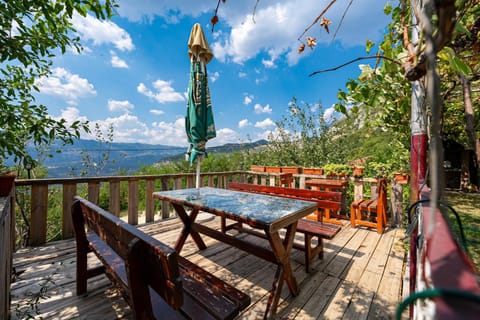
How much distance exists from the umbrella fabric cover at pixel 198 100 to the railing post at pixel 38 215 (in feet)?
7.21

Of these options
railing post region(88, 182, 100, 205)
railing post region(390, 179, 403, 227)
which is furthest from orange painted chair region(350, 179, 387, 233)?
railing post region(88, 182, 100, 205)

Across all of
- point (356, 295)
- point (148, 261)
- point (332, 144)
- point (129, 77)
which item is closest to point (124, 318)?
point (148, 261)

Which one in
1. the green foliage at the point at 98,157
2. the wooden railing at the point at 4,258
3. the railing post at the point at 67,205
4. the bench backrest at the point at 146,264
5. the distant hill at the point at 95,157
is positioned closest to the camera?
the bench backrest at the point at 146,264

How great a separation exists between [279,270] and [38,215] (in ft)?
11.1

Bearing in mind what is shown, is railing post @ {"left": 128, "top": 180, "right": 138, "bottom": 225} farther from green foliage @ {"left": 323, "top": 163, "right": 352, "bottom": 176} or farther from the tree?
green foliage @ {"left": 323, "top": 163, "right": 352, "bottom": 176}

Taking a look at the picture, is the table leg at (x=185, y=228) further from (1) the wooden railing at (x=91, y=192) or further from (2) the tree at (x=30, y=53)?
(1) the wooden railing at (x=91, y=192)

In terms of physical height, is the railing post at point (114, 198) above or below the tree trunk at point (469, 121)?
below

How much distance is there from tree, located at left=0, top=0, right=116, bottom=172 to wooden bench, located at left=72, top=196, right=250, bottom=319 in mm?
1317

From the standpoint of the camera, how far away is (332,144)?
6449 mm

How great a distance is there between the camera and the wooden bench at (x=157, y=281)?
0.92 meters

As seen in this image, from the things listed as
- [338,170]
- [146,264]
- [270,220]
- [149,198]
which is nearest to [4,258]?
[146,264]

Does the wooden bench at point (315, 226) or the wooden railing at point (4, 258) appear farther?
the wooden bench at point (315, 226)

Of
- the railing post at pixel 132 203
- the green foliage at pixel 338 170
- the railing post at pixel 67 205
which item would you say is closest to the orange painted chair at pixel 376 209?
the green foliage at pixel 338 170

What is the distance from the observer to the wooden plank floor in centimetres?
176
